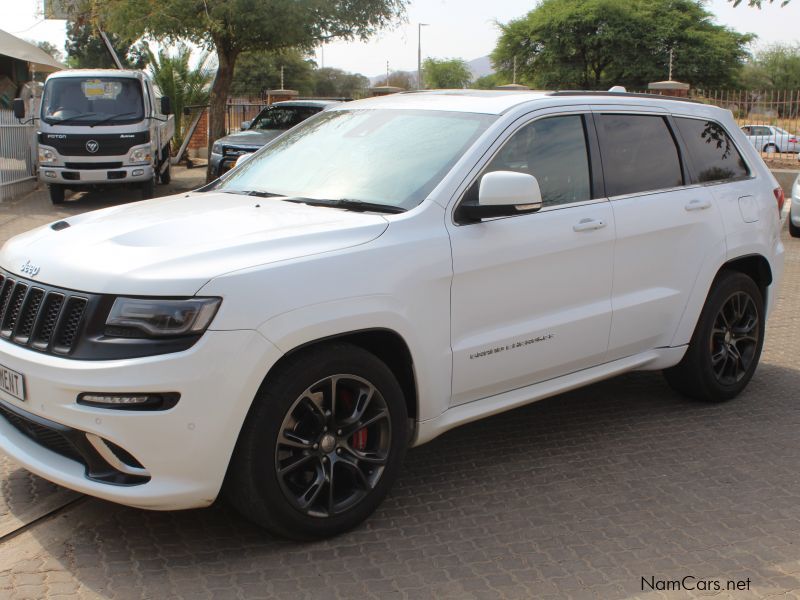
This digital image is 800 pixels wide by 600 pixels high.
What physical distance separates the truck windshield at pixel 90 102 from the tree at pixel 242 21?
2582 mm

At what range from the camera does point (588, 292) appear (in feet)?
15.5

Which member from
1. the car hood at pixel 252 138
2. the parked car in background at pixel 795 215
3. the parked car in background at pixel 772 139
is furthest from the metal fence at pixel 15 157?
the parked car in background at pixel 772 139

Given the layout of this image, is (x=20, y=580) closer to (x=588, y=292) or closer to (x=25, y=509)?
(x=25, y=509)

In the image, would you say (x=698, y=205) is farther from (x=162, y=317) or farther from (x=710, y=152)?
(x=162, y=317)

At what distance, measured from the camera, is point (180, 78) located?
968 inches

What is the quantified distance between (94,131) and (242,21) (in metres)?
4.28

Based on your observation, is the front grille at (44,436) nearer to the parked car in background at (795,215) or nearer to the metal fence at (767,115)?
the parked car in background at (795,215)

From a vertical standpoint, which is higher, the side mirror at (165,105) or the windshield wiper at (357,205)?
the side mirror at (165,105)

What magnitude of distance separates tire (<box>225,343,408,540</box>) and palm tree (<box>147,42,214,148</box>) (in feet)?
69.7

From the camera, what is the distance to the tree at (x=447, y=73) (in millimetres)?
88625

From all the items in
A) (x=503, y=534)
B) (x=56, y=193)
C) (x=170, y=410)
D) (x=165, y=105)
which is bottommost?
(x=503, y=534)

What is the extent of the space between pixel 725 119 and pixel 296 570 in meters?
4.01

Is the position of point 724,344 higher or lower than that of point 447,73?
→ lower

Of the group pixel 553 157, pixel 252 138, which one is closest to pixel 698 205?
pixel 553 157
